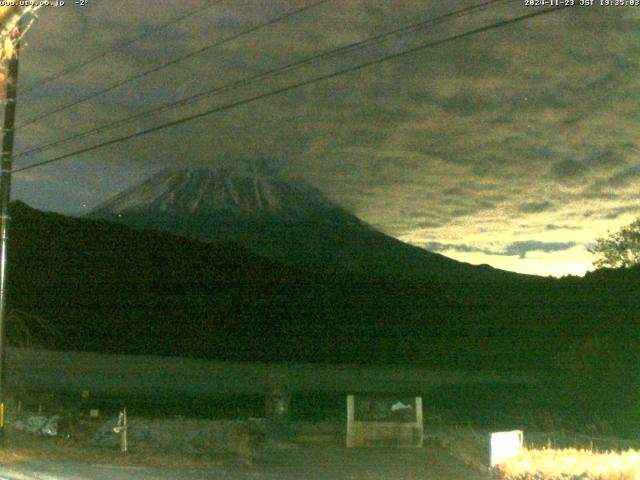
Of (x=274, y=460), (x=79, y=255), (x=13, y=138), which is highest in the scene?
(x=79, y=255)

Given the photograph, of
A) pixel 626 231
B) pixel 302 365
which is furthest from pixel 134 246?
pixel 626 231

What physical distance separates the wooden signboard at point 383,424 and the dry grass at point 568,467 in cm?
552

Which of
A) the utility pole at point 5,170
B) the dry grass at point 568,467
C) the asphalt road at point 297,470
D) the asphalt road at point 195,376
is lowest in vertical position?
the asphalt road at point 297,470

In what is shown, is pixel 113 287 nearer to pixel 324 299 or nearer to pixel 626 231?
pixel 324 299

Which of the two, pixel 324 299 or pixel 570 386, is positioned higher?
pixel 324 299

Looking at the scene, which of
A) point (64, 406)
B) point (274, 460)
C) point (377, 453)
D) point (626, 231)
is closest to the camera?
point (274, 460)

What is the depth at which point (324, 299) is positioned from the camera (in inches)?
4850

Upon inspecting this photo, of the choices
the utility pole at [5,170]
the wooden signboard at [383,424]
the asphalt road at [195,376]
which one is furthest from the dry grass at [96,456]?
the asphalt road at [195,376]

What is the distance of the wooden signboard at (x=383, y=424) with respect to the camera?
62.1 feet

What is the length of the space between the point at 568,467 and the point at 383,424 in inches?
295

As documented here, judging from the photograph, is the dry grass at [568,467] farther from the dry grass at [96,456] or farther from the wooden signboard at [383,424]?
the wooden signboard at [383,424]

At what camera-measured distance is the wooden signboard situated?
18.9 m

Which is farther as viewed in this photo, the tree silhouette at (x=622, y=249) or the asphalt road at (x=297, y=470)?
the tree silhouette at (x=622, y=249)

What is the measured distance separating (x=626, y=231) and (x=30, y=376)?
38.0 meters
